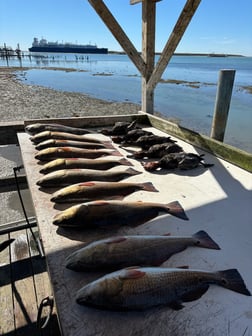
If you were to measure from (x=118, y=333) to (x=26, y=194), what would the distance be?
7.48m

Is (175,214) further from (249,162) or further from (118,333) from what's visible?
(249,162)

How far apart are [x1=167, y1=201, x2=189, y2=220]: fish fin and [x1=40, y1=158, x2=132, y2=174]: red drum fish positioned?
1042 mm

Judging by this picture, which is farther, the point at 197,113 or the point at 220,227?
the point at 197,113

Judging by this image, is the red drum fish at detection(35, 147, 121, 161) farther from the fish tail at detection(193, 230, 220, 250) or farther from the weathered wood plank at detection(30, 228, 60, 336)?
the fish tail at detection(193, 230, 220, 250)

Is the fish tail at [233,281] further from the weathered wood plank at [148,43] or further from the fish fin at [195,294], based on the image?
the weathered wood plank at [148,43]

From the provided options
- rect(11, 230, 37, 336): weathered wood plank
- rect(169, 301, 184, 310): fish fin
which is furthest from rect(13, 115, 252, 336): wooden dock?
rect(11, 230, 37, 336): weathered wood plank

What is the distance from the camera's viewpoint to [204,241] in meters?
1.85

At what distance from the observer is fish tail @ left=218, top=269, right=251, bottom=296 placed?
1480 millimetres

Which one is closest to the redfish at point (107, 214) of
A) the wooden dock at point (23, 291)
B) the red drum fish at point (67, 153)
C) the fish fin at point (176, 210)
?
the fish fin at point (176, 210)

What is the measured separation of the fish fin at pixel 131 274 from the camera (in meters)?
1.32

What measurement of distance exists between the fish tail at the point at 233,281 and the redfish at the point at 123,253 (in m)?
0.31

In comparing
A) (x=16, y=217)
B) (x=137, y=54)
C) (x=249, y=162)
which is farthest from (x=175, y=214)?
(x=16, y=217)

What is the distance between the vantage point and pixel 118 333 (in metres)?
1.23

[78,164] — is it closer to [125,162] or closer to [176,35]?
[125,162]
